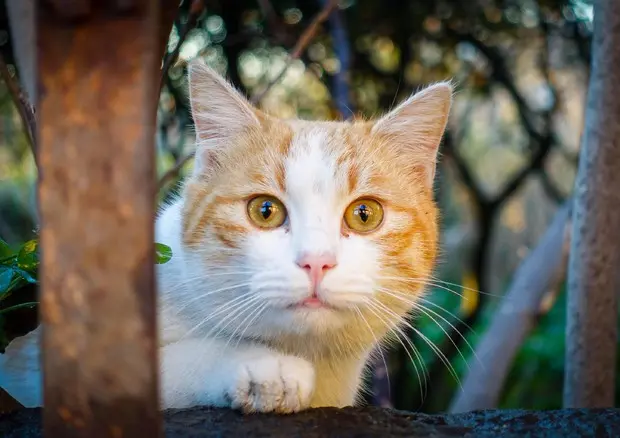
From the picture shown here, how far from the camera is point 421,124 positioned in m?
1.92

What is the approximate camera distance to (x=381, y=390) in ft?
10.6

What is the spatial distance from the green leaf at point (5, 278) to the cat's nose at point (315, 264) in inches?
23.0

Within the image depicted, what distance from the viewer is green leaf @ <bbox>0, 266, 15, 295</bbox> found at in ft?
4.58

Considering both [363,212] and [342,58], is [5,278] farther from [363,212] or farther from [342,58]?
[342,58]

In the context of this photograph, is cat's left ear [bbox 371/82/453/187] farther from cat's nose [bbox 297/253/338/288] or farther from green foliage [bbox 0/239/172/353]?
A: green foliage [bbox 0/239/172/353]

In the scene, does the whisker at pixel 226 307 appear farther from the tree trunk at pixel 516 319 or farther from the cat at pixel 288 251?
the tree trunk at pixel 516 319

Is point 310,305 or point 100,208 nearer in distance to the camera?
point 100,208

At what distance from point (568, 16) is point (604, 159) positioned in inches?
81.9

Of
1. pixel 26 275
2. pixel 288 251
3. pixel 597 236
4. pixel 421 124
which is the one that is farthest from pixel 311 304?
pixel 597 236

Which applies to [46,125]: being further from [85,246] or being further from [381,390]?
[381,390]

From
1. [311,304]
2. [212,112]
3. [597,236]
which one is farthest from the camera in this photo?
[597,236]

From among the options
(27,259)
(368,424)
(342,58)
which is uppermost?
(342,58)

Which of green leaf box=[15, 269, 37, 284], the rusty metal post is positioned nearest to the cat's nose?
green leaf box=[15, 269, 37, 284]

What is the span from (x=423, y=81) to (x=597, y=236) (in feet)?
7.67
